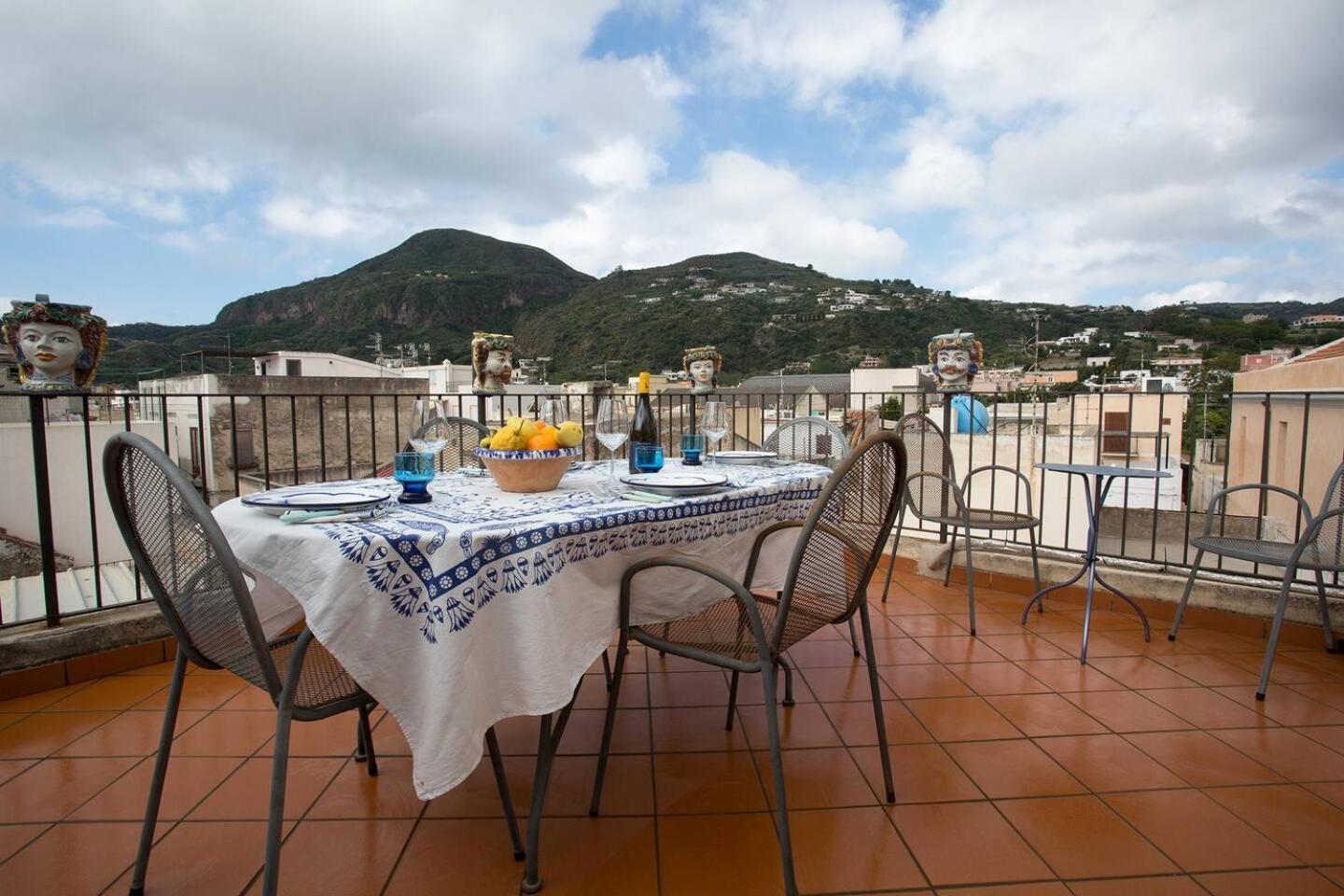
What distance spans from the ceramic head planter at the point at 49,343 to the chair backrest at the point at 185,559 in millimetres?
1536

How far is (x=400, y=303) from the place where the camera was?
115 feet

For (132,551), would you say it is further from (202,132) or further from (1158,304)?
(1158,304)

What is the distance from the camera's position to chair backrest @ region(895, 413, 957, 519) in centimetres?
292

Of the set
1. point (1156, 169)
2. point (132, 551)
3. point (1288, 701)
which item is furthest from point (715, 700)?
point (1156, 169)

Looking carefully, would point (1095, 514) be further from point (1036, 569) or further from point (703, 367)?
point (703, 367)

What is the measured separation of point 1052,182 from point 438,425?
16.7m

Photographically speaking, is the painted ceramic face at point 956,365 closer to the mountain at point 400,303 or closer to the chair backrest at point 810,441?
the chair backrest at point 810,441

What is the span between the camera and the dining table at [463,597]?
107 cm

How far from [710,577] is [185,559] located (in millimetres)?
966

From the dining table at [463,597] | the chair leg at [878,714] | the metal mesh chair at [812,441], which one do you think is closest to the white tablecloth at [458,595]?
the dining table at [463,597]

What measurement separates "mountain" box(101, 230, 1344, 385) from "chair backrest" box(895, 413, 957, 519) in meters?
19.9

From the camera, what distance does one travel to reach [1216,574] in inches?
108

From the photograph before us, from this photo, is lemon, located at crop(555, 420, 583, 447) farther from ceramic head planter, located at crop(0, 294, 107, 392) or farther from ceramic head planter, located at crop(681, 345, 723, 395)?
ceramic head planter, located at crop(681, 345, 723, 395)

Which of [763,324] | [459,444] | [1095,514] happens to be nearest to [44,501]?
[459,444]
